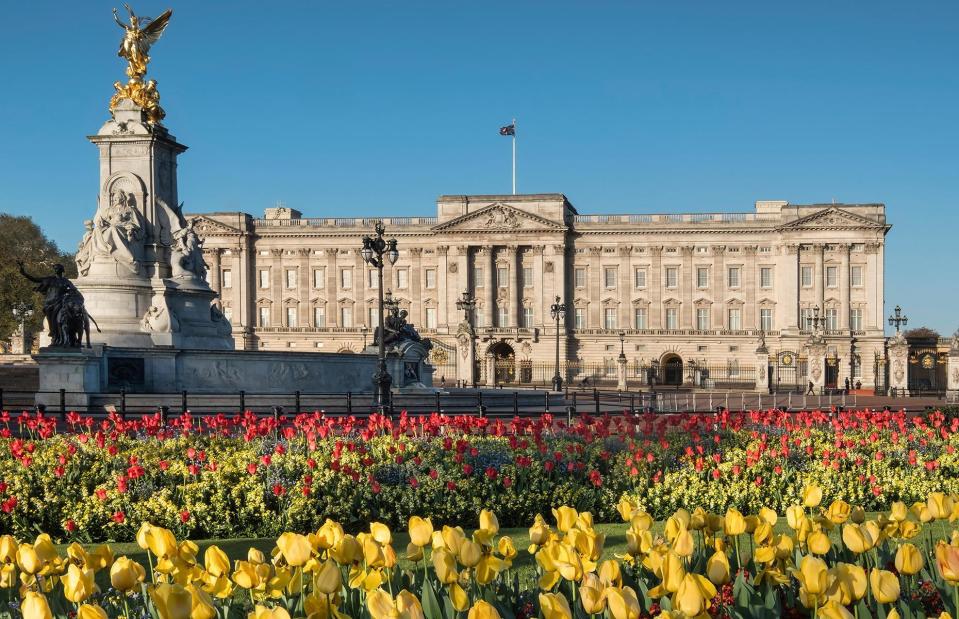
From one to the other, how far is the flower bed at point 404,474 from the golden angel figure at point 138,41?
18.8 m

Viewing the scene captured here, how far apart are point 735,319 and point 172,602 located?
84220 mm

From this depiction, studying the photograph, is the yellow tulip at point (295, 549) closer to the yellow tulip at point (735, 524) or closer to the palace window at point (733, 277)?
the yellow tulip at point (735, 524)

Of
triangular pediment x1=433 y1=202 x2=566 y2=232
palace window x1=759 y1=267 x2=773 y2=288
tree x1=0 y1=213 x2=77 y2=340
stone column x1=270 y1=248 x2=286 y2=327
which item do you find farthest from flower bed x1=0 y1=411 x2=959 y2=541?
stone column x1=270 y1=248 x2=286 y2=327

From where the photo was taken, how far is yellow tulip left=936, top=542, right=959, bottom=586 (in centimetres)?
400

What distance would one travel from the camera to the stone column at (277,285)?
8888 centimetres

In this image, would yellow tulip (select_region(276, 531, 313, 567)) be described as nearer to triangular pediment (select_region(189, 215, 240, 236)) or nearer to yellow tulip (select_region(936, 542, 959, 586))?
yellow tulip (select_region(936, 542, 959, 586))

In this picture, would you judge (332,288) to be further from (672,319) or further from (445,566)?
(445,566)

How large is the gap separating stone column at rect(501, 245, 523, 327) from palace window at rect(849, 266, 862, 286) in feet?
92.2

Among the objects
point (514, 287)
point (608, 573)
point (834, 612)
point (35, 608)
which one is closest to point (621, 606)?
point (608, 573)

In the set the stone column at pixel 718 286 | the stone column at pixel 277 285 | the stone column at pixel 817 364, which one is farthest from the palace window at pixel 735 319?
the stone column at pixel 277 285

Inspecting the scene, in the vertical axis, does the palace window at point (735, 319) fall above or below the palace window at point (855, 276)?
below

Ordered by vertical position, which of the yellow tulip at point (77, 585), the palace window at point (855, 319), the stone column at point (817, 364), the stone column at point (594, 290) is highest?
the stone column at point (594, 290)

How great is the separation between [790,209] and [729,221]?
5169 millimetres

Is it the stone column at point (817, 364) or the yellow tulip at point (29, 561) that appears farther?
the stone column at point (817, 364)
